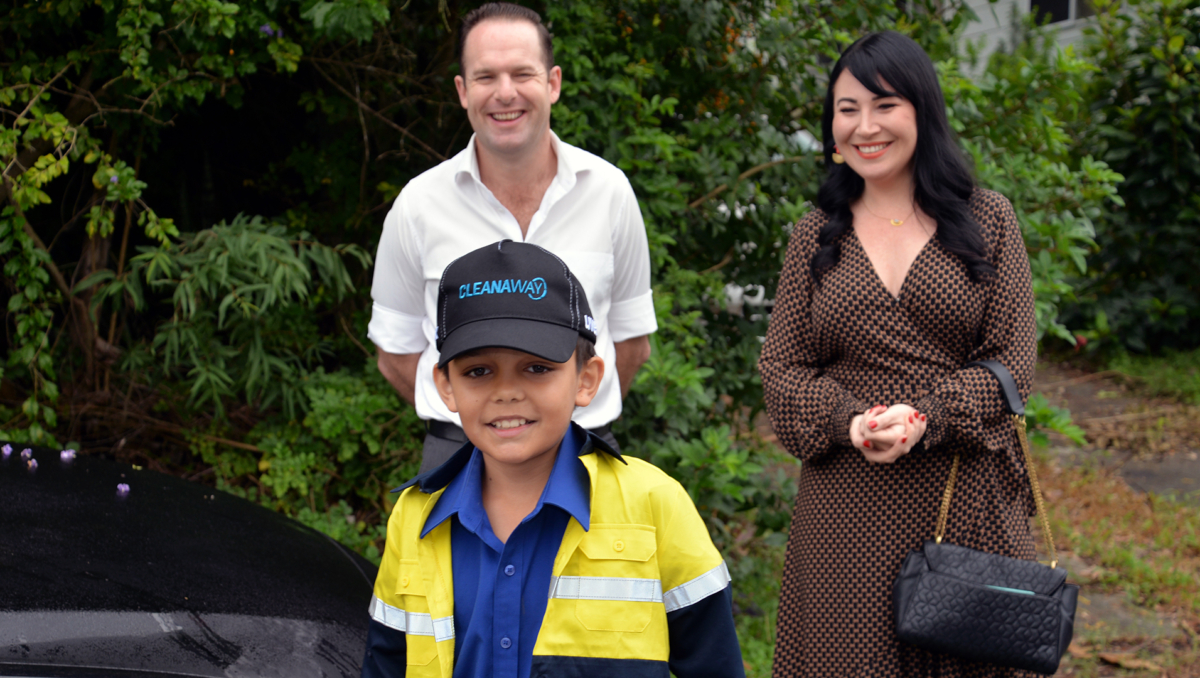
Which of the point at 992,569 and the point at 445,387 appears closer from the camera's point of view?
the point at 445,387

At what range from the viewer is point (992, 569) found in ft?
7.10

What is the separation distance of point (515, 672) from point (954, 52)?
410cm

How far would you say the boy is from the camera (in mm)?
1446

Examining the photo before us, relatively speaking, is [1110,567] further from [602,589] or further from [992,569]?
[602,589]

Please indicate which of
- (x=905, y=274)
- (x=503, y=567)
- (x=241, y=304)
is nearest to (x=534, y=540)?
(x=503, y=567)

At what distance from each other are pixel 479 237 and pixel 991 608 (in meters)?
1.46

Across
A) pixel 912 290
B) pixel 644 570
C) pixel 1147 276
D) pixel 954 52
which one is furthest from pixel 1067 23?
pixel 644 570

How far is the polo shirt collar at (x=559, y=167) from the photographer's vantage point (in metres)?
2.33

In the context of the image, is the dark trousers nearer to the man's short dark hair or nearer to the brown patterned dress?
the brown patterned dress

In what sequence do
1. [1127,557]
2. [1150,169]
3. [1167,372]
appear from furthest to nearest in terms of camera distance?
1. [1150,169]
2. [1167,372]
3. [1127,557]

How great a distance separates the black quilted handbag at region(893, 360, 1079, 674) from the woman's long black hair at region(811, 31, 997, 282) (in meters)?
0.35

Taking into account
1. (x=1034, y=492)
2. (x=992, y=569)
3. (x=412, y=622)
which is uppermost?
(x=412, y=622)

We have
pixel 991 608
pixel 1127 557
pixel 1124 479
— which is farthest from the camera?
pixel 1124 479

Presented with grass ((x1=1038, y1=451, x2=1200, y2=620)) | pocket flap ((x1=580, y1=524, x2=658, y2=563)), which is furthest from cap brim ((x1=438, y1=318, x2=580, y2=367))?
grass ((x1=1038, y1=451, x2=1200, y2=620))
